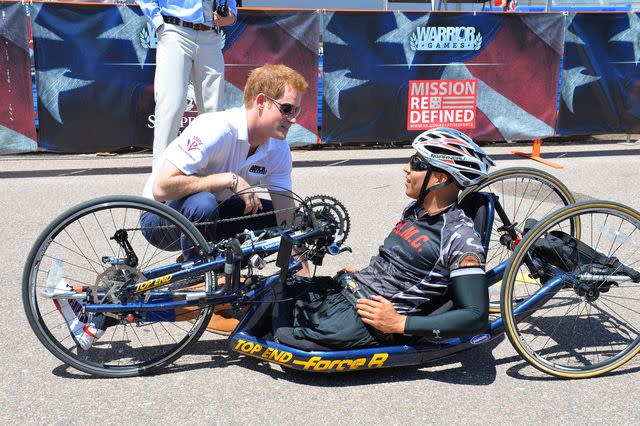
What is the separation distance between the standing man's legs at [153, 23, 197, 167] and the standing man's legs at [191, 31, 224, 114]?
10 cm

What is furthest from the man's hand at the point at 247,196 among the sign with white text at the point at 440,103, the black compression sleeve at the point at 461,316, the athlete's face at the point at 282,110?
the sign with white text at the point at 440,103

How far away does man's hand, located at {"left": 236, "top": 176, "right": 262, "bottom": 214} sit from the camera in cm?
359

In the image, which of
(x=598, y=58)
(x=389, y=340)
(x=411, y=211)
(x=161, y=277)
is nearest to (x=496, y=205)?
(x=411, y=211)

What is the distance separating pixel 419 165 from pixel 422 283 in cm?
53

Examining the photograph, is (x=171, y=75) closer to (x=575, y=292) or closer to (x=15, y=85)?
(x=15, y=85)

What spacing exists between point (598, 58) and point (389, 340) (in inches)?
281

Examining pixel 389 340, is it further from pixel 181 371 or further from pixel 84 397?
pixel 84 397

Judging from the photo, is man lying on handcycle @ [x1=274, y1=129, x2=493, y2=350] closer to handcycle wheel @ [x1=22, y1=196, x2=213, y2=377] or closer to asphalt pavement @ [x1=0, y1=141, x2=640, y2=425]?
asphalt pavement @ [x1=0, y1=141, x2=640, y2=425]

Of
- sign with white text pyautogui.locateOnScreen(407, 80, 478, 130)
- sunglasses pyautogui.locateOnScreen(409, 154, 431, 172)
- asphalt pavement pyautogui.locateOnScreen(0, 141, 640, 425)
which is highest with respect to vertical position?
sunglasses pyautogui.locateOnScreen(409, 154, 431, 172)

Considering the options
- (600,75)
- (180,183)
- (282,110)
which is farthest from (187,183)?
(600,75)

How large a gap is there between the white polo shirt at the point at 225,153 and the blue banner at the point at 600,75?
630 cm

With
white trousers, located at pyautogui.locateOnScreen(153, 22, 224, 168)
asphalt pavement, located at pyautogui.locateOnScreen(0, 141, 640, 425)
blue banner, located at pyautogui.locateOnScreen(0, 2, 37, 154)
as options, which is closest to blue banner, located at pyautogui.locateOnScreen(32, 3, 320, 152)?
blue banner, located at pyautogui.locateOnScreen(0, 2, 37, 154)

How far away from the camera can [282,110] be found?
3.57 meters

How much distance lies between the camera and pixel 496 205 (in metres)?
3.61
